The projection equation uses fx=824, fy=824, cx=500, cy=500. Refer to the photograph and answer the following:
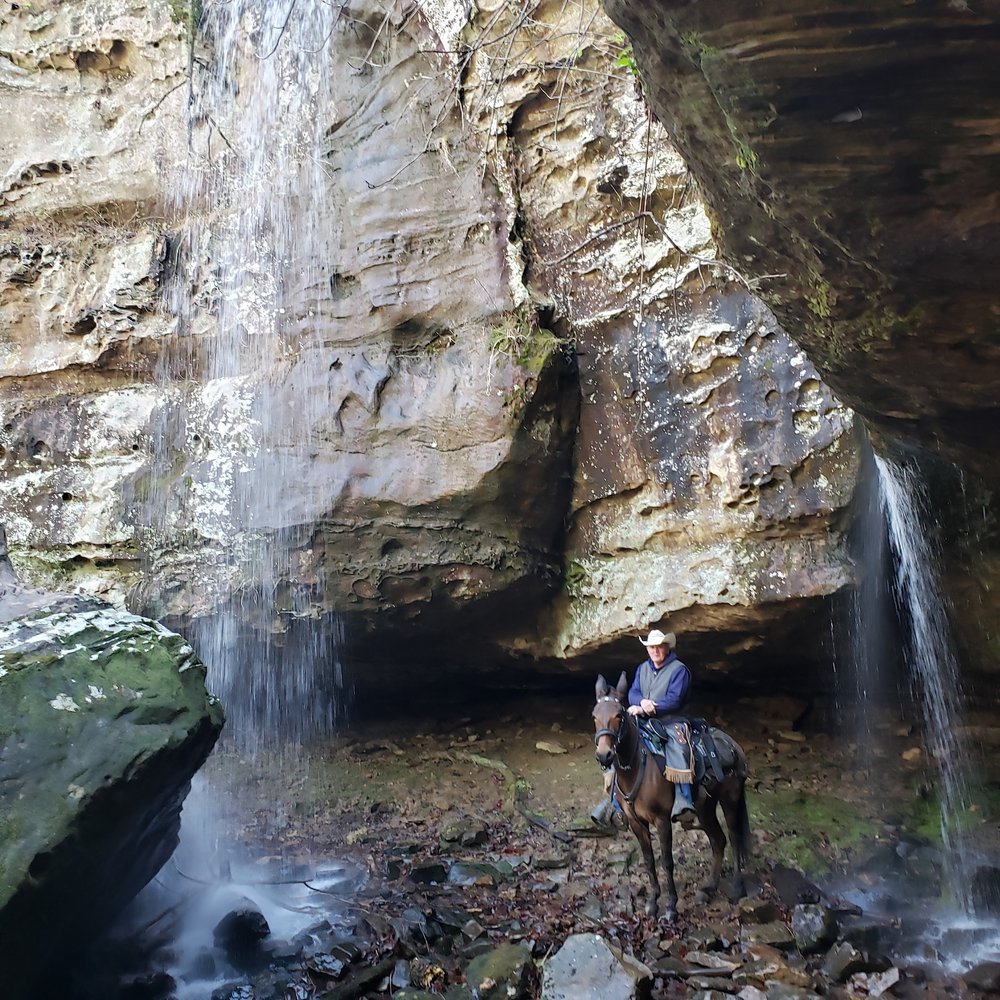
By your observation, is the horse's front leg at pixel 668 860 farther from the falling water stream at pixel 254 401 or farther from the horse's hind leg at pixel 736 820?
the falling water stream at pixel 254 401

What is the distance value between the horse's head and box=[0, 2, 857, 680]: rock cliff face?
197 centimetres

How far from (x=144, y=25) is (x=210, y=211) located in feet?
7.30

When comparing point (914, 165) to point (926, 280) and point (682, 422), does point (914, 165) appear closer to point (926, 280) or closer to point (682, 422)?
point (926, 280)

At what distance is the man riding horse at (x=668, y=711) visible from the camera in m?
5.29

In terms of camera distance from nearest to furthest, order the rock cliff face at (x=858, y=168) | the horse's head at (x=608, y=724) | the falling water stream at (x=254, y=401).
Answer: the rock cliff face at (x=858, y=168)
the horse's head at (x=608, y=724)
the falling water stream at (x=254, y=401)

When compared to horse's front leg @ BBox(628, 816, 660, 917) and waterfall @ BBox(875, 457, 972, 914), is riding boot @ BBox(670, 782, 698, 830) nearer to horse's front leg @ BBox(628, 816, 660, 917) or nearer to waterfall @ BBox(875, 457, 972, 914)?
horse's front leg @ BBox(628, 816, 660, 917)

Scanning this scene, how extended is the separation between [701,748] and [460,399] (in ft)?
11.7

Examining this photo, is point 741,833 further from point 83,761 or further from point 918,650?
point 83,761

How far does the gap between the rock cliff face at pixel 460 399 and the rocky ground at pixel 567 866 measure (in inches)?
53.8

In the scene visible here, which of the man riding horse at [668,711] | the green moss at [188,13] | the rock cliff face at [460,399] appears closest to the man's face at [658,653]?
the man riding horse at [668,711]

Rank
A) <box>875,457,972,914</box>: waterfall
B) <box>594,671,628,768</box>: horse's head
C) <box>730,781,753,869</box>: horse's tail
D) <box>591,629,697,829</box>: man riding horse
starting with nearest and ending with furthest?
<box>594,671,628,768</box>: horse's head, <box>591,629,697,829</box>: man riding horse, <box>730,781,753,869</box>: horse's tail, <box>875,457,972,914</box>: waterfall

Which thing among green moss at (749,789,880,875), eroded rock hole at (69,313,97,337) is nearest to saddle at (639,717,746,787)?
green moss at (749,789,880,875)

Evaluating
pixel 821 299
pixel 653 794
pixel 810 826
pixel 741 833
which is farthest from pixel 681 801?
pixel 821 299

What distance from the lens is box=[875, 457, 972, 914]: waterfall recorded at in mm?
6059
